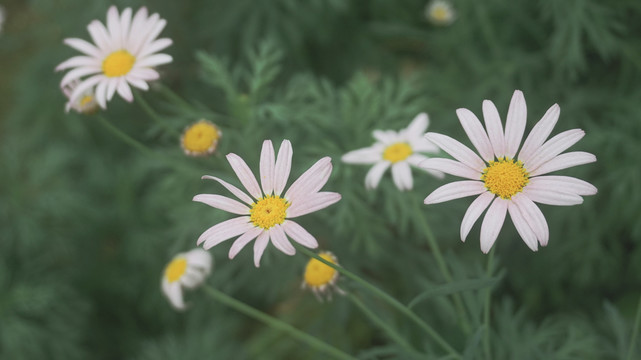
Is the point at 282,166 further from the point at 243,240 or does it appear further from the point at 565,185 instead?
the point at 565,185

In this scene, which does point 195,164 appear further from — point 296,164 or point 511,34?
point 511,34

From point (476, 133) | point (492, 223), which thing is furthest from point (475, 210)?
point (476, 133)

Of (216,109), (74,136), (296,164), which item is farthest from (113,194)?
(296,164)

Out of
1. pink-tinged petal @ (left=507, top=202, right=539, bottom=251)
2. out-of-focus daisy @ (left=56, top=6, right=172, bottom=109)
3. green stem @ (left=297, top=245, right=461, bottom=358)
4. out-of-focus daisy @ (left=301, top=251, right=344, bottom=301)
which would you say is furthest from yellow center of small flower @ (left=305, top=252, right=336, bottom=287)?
out-of-focus daisy @ (left=56, top=6, right=172, bottom=109)

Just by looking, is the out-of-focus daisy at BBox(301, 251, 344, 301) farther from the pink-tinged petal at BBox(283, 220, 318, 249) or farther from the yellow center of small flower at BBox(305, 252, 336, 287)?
the pink-tinged petal at BBox(283, 220, 318, 249)

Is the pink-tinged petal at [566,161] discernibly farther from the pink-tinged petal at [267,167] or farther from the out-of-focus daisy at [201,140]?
the out-of-focus daisy at [201,140]
